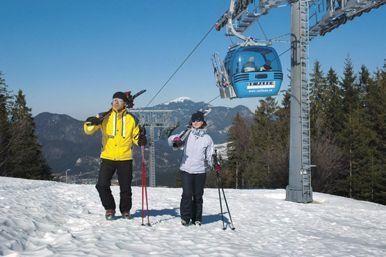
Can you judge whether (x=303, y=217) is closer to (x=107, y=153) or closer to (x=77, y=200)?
(x=77, y=200)

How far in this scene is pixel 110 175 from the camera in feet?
29.1

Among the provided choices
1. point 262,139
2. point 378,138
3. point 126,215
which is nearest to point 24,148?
point 262,139

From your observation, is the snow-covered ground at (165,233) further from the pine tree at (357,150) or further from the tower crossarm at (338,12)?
the pine tree at (357,150)

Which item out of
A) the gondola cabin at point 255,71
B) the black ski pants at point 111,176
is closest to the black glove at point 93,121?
the black ski pants at point 111,176

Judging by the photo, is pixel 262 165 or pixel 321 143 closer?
pixel 321 143

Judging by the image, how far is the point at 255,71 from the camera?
1808cm

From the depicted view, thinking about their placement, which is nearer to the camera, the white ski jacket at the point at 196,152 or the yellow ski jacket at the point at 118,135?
the yellow ski jacket at the point at 118,135

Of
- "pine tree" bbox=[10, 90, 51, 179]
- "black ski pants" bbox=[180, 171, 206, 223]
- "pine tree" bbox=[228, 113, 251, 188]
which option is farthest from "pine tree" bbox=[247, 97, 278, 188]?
"black ski pants" bbox=[180, 171, 206, 223]

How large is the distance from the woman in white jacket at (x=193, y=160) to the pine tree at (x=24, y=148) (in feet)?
164

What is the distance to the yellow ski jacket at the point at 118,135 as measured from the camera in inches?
347

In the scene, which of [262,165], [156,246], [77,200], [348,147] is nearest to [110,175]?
[156,246]

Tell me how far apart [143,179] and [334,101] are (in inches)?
2124

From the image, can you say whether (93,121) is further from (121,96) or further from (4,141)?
(4,141)

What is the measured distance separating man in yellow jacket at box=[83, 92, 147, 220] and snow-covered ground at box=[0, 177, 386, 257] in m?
0.75
